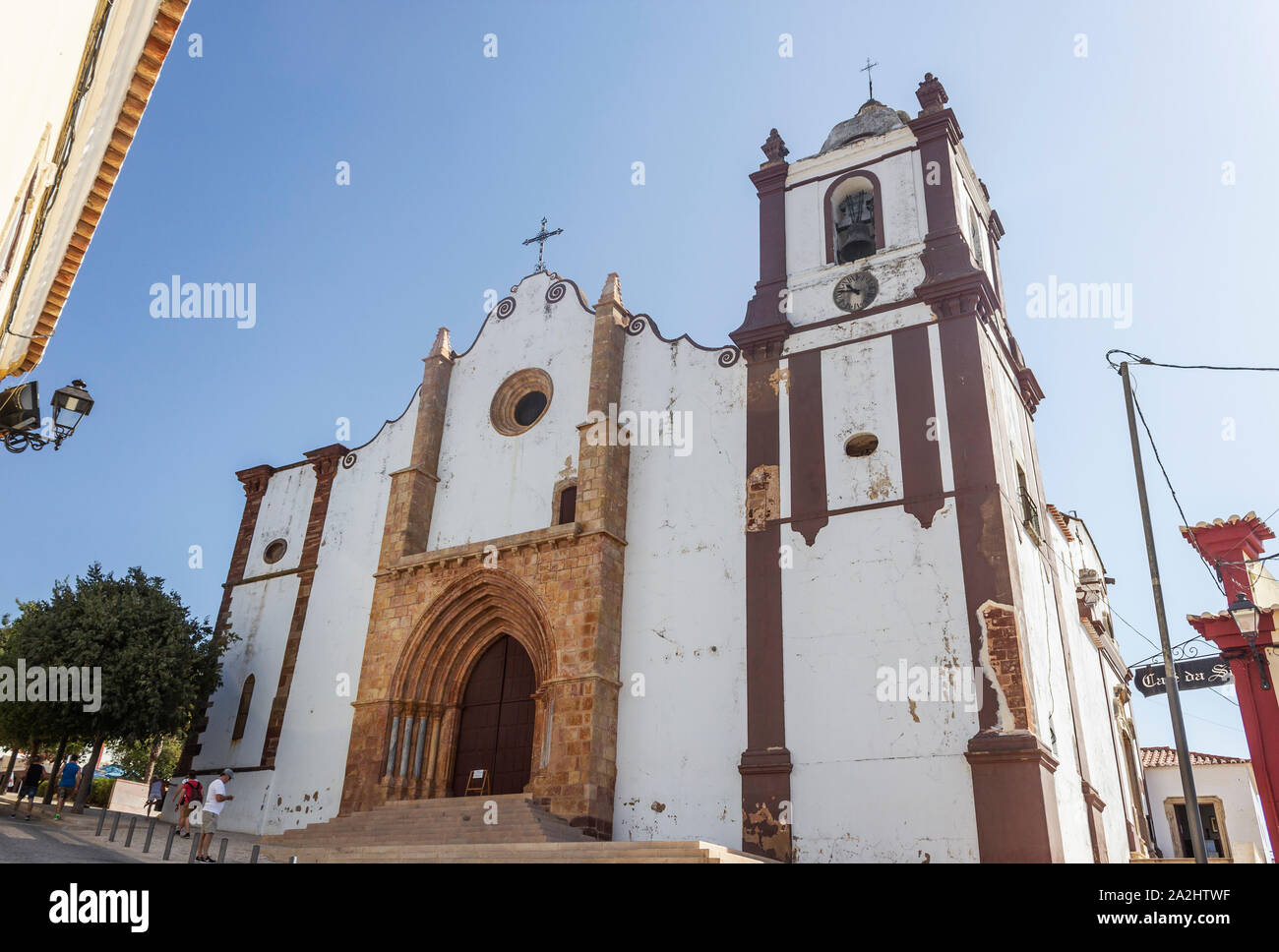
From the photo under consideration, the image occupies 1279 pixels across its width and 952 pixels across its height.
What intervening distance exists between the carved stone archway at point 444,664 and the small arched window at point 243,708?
14.5 ft

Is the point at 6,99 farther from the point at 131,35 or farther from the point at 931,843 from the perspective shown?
the point at 931,843

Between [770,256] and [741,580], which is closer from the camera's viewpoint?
[741,580]

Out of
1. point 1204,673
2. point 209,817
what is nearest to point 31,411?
point 209,817

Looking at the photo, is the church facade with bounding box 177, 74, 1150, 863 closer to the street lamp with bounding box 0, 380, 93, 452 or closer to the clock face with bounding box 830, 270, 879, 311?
the clock face with bounding box 830, 270, 879, 311

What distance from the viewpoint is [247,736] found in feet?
63.6

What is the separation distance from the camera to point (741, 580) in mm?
15438

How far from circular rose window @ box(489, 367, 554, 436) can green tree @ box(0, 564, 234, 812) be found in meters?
7.64

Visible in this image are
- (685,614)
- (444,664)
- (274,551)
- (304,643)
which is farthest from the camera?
(274,551)

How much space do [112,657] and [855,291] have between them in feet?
50.1

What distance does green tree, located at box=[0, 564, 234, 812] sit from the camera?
57.9 ft

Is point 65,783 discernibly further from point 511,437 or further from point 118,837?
point 511,437

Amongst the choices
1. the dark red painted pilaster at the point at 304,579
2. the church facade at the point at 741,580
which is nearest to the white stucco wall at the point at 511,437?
the church facade at the point at 741,580

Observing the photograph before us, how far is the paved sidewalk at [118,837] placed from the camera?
13.6 meters
